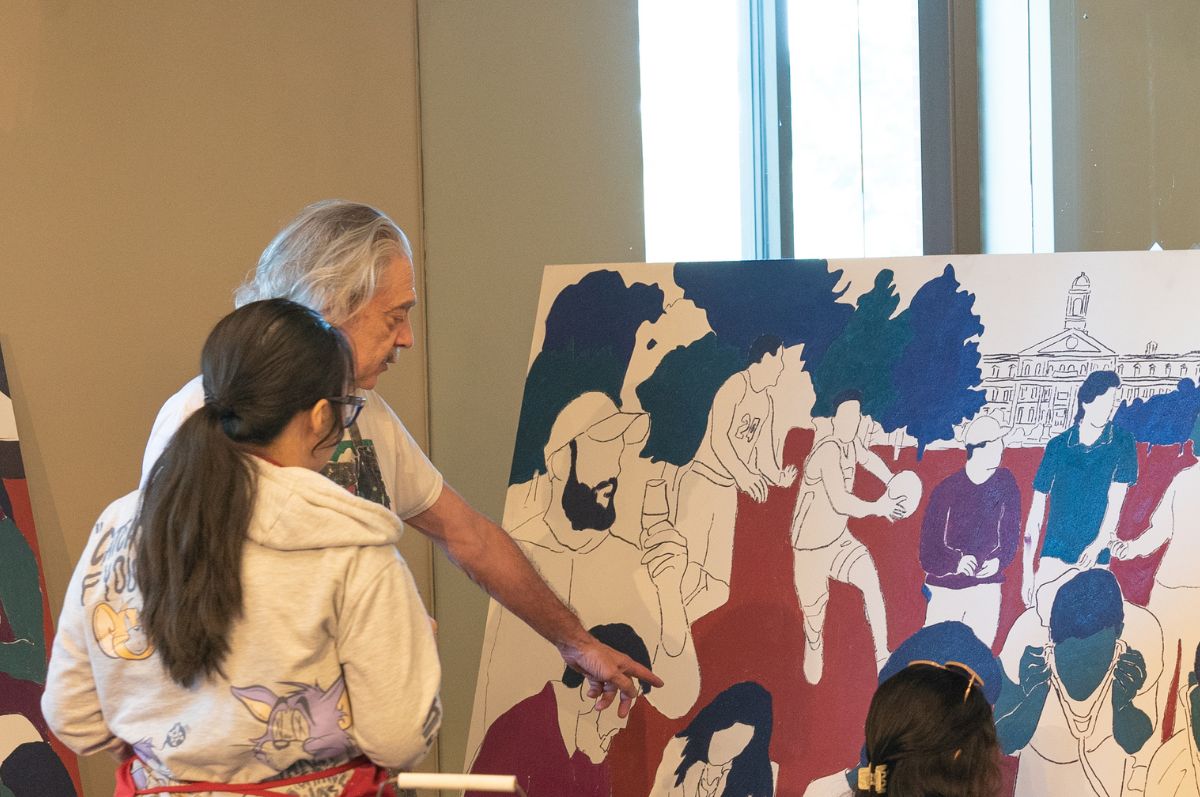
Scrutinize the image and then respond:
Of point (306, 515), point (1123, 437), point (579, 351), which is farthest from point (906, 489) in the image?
point (306, 515)

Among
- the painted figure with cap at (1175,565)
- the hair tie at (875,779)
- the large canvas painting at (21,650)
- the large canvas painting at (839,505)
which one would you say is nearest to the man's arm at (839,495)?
the large canvas painting at (839,505)

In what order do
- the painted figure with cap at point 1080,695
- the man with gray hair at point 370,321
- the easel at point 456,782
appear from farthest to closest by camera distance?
the painted figure with cap at point 1080,695 → the man with gray hair at point 370,321 → the easel at point 456,782

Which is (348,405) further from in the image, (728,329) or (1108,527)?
(1108,527)

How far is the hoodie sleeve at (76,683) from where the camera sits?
1.39 m

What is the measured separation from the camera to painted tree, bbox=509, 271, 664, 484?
7.82 ft

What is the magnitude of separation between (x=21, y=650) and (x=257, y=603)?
4.58 ft

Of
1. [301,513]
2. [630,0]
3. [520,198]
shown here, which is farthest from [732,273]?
[301,513]

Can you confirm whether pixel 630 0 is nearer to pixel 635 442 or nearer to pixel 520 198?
pixel 520 198

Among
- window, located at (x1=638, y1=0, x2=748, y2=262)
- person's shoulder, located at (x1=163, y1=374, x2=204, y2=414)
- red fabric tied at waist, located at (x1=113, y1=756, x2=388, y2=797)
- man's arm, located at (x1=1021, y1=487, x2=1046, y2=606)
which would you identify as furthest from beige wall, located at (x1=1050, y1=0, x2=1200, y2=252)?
red fabric tied at waist, located at (x1=113, y1=756, x2=388, y2=797)

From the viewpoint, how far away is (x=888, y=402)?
7.82 feet

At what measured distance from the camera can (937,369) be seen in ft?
7.81

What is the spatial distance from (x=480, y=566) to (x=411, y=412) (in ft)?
3.01

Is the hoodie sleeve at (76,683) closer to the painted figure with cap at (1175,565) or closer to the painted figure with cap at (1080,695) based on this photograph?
the painted figure with cap at (1080,695)

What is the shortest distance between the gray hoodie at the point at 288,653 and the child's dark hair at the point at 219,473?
0.03 metres
